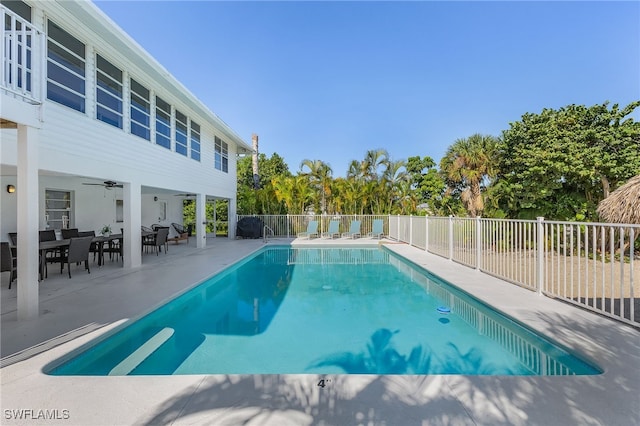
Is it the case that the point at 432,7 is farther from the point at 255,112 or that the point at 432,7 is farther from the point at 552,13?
the point at 255,112

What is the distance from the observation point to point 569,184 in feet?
46.2

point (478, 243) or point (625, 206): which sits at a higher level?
point (625, 206)

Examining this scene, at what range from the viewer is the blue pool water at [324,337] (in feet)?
11.7

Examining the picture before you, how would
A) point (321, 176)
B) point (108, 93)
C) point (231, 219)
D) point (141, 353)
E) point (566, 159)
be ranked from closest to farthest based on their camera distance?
1. point (141, 353)
2. point (108, 93)
3. point (566, 159)
4. point (231, 219)
5. point (321, 176)

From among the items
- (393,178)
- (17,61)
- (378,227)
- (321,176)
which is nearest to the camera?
(17,61)

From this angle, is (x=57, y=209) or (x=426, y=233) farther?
(x=426, y=233)

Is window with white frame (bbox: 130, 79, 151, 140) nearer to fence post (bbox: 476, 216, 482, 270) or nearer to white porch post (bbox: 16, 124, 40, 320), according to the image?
white porch post (bbox: 16, 124, 40, 320)

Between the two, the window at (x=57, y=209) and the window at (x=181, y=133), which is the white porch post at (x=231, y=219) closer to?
the window at (x=181, y=133)

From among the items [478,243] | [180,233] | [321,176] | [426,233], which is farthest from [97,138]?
[321,176]

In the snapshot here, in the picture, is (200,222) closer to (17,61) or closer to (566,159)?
(17,61)

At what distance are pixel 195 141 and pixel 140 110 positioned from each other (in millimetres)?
3822

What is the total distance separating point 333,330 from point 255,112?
18.4 meters

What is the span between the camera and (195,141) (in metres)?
13.1

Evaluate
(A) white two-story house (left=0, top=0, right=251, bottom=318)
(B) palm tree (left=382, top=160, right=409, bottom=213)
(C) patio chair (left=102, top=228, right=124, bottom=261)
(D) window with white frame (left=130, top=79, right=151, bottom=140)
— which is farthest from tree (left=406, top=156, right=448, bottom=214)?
(C) patio chair (left=102, top=228, right=124, bottom=261)
